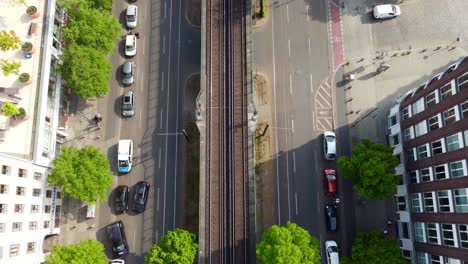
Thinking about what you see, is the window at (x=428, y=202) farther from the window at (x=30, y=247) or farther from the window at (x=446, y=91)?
the window at (x=30, y=247)

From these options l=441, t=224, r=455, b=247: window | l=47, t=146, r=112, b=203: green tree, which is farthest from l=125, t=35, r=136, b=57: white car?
l=441, t=224, r=455, b=247: window

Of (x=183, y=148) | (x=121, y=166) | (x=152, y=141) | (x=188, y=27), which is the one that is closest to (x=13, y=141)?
(x=121, y=166)

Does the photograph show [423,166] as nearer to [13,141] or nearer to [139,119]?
[139,119]

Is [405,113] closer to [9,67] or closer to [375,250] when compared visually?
[375,250]

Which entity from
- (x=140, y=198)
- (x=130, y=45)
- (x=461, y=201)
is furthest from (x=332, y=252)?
(x=130, y=45)

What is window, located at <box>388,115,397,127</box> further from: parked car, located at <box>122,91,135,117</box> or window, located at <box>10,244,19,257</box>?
window, located at <box>10,244,19,257</box>

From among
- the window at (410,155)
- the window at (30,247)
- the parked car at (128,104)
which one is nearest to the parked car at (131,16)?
the parked car at (128,104)
